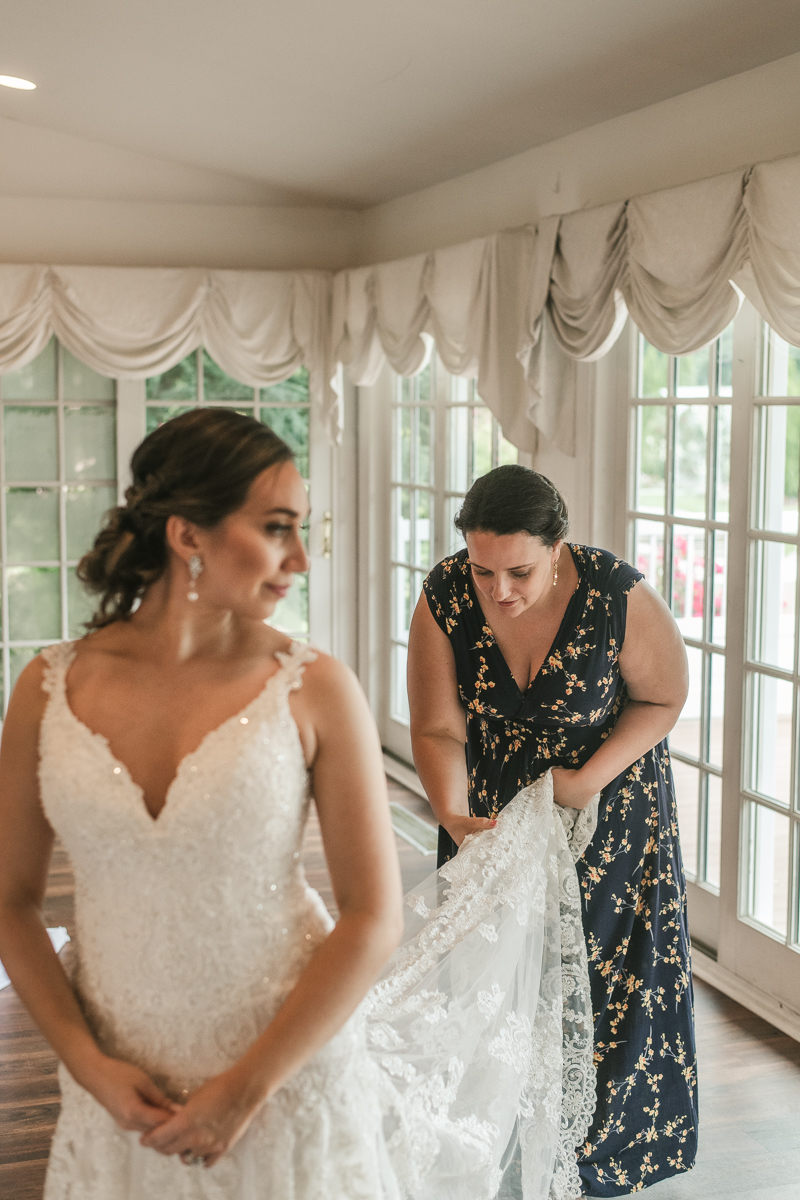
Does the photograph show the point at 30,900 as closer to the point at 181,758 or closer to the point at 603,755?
the point at 181,758

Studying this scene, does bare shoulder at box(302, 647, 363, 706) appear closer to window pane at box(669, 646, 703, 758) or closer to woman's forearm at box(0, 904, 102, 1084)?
woman's forearm at box(0, 904, 102, 1084)

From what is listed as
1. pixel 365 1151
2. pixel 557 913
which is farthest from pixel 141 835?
pixel 557 913

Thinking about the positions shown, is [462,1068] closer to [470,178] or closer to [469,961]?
[469,961]

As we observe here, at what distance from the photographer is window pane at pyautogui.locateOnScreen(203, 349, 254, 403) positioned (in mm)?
6277

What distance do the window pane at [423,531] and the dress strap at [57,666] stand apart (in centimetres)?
435

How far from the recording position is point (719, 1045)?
322 cm

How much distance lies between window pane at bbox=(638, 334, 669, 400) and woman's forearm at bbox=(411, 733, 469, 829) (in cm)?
201

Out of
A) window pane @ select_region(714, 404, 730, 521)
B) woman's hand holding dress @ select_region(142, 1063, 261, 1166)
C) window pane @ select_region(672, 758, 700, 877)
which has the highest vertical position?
window pane @ select_region(714, 404, 730, 521)

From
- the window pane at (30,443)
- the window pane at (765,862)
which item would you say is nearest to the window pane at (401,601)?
the window pane at (30,443)

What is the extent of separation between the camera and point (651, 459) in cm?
402

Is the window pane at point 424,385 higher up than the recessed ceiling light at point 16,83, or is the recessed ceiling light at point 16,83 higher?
the recessed ceiling light at point 16,83

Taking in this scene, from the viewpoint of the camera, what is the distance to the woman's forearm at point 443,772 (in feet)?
7.57

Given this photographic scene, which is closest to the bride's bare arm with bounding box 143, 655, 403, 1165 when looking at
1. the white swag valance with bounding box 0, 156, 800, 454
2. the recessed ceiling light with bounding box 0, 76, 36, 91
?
the white swag valance with bounding box 0, 156, 800, 454

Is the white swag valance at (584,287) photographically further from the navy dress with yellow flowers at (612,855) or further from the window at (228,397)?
the navy dress with yellow flowers at (612,855)
